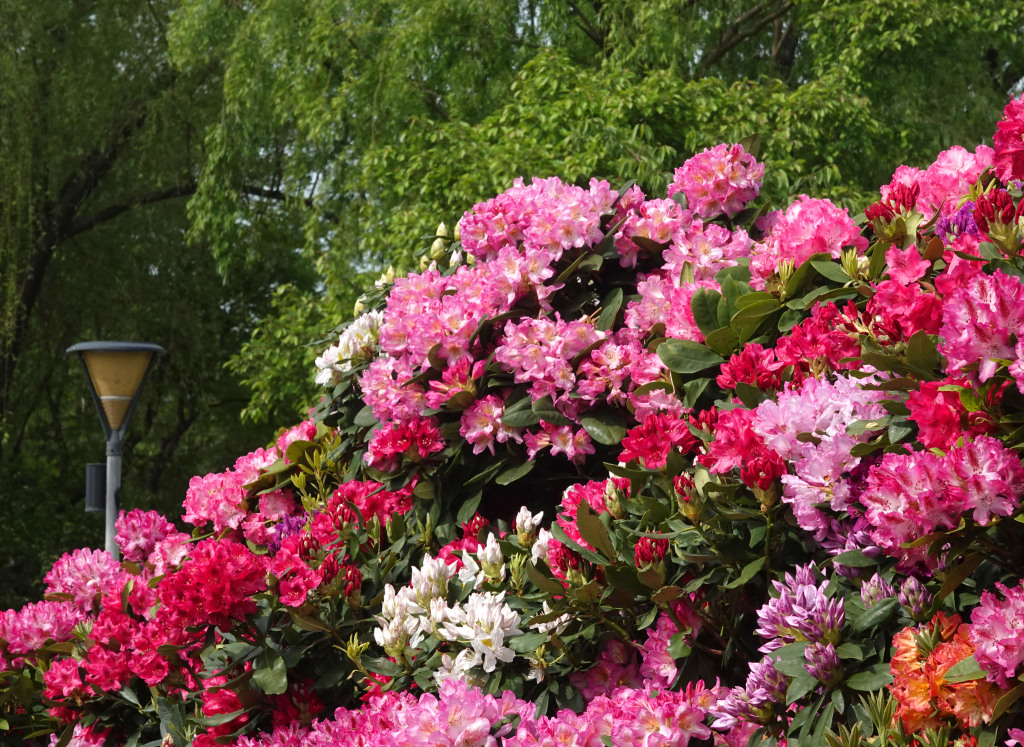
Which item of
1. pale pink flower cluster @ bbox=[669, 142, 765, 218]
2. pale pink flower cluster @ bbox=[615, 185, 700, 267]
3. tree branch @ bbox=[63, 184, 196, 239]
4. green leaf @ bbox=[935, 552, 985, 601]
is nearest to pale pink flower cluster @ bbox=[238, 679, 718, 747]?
green leaf @ bbox=[935, 552, 985, 601]

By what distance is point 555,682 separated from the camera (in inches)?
74.3

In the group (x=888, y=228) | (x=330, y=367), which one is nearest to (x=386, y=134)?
(x=330, y=367)

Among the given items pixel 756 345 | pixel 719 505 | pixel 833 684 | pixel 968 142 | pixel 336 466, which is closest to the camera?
pixel 833 684

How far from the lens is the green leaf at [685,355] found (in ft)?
6.32

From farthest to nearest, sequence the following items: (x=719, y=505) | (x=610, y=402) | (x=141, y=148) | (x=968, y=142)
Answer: (x=141, y=148)
(x=968, y=142)
(x=610, y=402)
(x=719, y=505)

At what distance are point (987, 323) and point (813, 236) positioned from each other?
0.70 m

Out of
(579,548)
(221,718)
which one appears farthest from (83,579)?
(579,548)

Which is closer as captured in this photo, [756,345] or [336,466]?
[756,345]

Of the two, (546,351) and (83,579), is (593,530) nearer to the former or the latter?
(546,351)

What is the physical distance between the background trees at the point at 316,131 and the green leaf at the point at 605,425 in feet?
19.1

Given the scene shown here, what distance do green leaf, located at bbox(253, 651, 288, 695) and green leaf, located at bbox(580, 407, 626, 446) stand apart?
2.38 ft

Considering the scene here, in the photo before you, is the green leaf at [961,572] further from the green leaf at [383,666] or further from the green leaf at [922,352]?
the green leaf at [383,666]

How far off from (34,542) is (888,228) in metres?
13.4

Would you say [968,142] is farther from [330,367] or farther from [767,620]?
[767,620]
